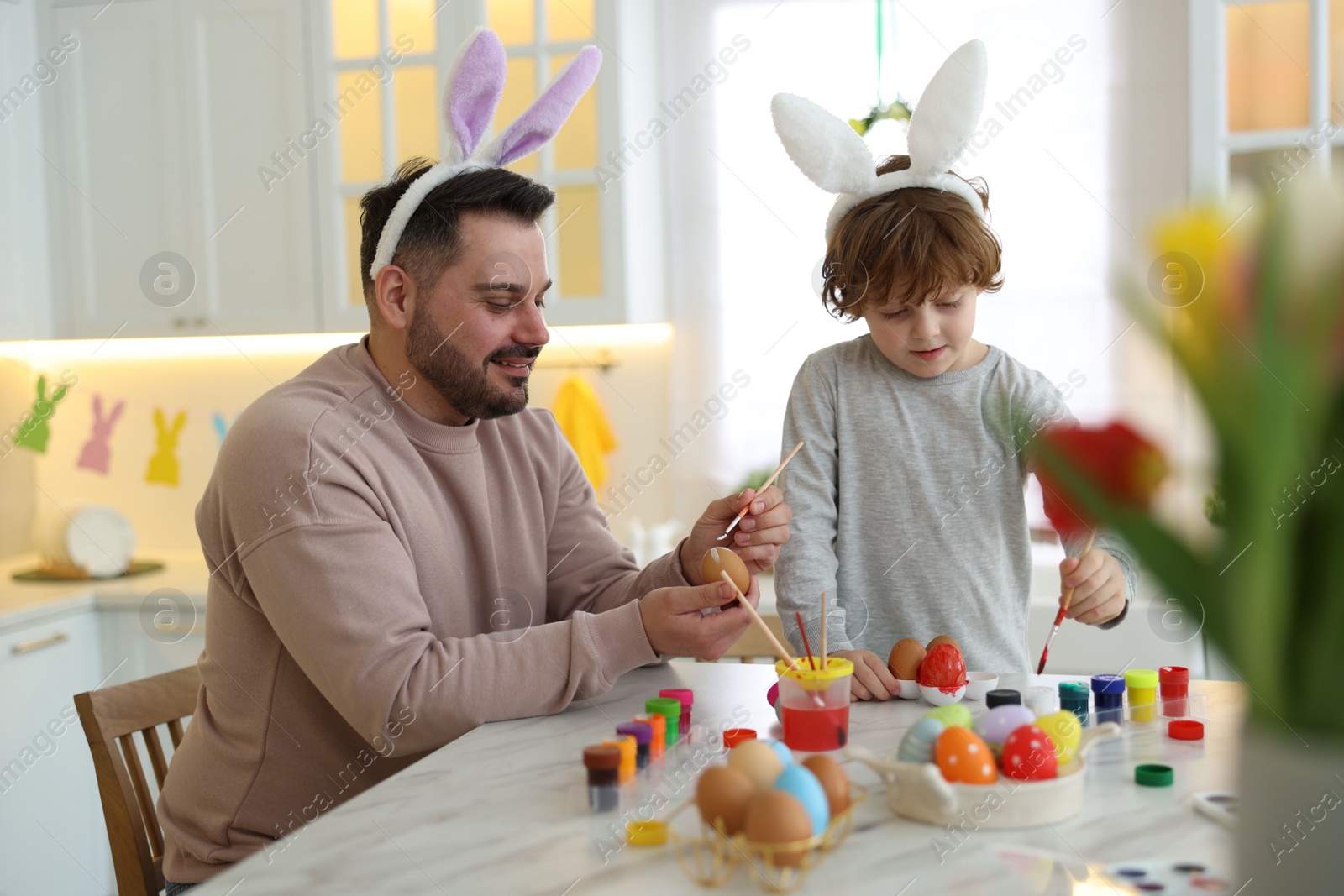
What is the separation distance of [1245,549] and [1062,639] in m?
2.17

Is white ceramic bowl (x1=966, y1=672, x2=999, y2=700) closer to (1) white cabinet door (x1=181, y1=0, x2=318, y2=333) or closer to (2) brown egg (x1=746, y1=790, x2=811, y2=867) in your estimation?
(2) brown egg (x1=746, y1=790, x2=811, y2=867)

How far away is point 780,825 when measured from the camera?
0.76m

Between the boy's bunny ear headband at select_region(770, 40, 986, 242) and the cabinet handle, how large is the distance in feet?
6.95

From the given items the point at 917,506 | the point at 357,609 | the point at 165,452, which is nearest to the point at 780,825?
the point at 357,609

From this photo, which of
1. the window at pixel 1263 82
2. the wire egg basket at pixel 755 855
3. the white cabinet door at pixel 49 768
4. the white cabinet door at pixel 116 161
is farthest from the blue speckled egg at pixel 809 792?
the white cabinet door at pixel 116 161

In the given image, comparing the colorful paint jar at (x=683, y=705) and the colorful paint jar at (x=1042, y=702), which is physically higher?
the colorful paint jar at (x=1042, y=702)

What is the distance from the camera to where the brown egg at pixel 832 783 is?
829 millimetres

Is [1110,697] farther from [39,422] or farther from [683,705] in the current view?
[39,422]

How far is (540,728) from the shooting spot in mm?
1175

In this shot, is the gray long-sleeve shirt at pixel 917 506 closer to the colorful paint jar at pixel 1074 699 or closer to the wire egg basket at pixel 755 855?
the colorful paint jar at pixel 1074 699

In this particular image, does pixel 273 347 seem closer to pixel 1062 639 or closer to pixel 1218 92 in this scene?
pixel 1062 639

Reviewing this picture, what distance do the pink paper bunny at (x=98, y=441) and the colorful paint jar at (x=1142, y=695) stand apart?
3039 mm

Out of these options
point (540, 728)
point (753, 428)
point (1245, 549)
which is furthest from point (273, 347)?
point (1245, 549)

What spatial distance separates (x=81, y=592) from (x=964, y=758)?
8.18 ft
